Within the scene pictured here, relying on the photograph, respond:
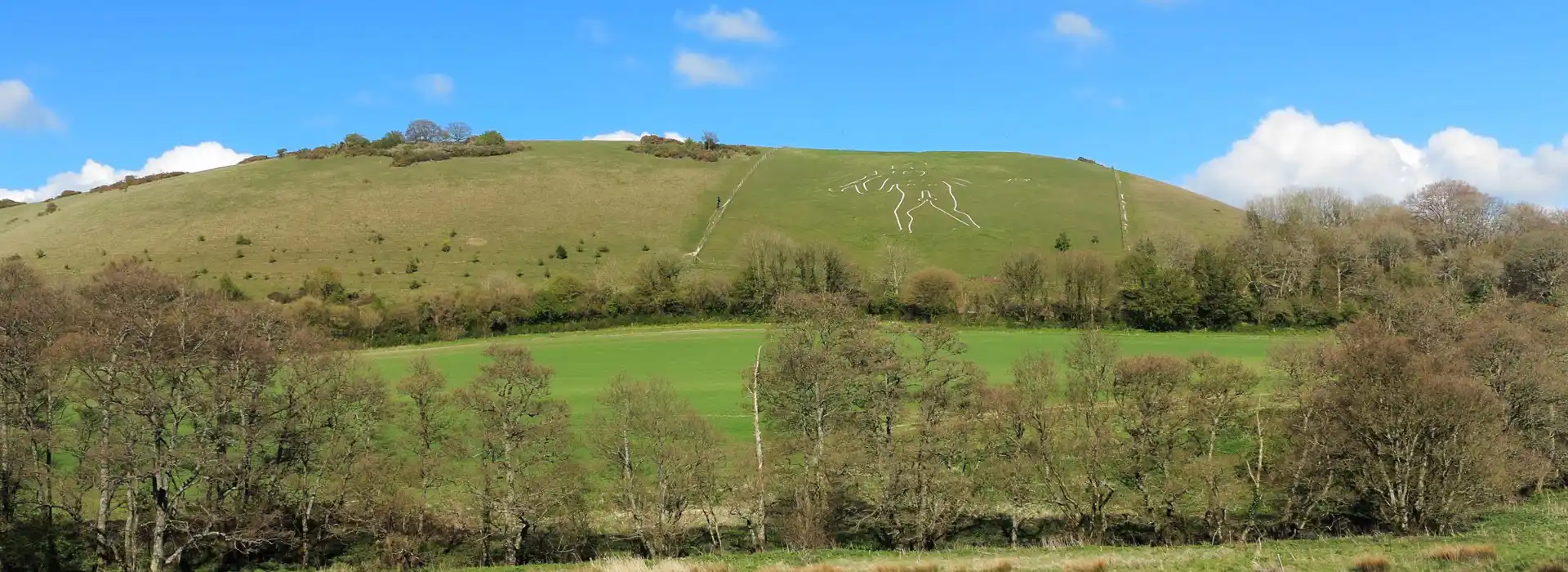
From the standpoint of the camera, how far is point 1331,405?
35094mm

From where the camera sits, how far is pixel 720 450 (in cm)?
3662

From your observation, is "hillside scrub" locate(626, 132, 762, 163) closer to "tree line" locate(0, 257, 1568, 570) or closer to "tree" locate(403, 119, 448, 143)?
"tree" locate(403, 119, 448, 143)

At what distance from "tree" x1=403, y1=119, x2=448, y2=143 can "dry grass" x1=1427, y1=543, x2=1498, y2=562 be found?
20025cm

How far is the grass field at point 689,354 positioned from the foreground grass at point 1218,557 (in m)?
25.5

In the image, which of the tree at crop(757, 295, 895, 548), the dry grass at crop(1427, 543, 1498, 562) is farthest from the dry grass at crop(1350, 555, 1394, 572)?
the tree at crop(757, 295, 895, 548)

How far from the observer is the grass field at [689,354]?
58.6 meters

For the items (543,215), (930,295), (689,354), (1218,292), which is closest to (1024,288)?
(930,295)

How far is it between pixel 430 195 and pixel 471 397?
120 metres

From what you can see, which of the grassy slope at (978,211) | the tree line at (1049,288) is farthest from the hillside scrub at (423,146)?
the tree line at (1049,288)

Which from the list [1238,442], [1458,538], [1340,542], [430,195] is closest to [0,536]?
[1340,542]

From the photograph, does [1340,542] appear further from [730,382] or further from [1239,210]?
[1239,210]

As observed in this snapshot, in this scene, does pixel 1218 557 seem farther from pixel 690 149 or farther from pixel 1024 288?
pixel 690 149

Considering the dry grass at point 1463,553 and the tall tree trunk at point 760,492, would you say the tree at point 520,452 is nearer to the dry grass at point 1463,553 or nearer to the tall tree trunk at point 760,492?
the tall tree trunk at point 760,492

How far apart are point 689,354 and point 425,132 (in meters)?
148
